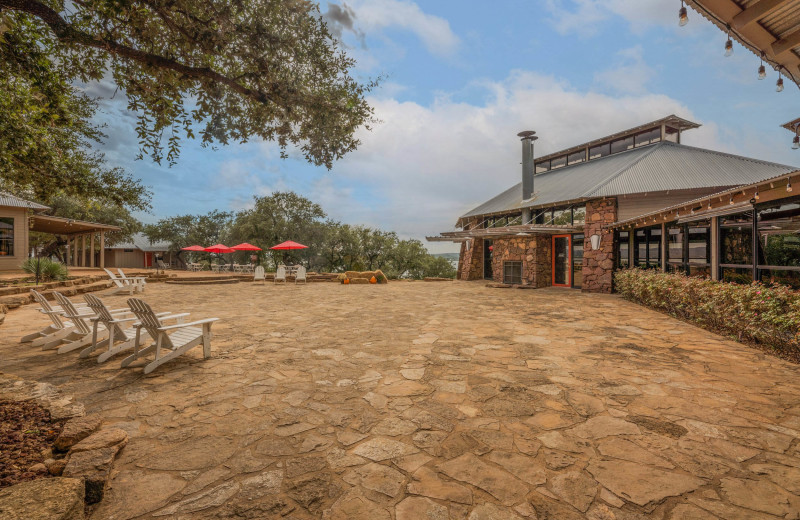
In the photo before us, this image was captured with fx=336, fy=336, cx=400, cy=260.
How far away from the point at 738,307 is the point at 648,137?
1523 cm

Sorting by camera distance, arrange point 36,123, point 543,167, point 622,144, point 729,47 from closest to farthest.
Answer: point 729,47, point 36,123, point 622,144, point 543,167

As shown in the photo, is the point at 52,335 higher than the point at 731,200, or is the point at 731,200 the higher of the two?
the point at 731,200

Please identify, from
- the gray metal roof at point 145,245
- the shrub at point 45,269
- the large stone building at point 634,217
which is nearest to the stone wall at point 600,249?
the large stone building at point 634,217

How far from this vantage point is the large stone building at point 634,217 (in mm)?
9734

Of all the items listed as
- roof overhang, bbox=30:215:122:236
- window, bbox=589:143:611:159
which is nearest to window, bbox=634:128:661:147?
window, bbox=589:143:611:159

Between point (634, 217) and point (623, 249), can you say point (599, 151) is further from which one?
point (634, 217)

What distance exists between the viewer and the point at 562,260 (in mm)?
15875

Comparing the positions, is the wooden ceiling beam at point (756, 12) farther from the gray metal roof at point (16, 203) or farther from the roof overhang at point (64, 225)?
the roof overhang at point (64, 225)

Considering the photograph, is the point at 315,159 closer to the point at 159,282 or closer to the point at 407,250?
the point at 159,282

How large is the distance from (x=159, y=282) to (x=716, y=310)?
21547 mm

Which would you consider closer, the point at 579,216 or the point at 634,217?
the point at 634,217

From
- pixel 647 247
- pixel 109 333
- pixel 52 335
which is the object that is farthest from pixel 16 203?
pixel 647 247

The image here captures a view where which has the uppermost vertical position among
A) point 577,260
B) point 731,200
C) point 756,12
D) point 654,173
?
point 654,173

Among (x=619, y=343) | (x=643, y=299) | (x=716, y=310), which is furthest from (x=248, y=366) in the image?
(x=643, y=299)
